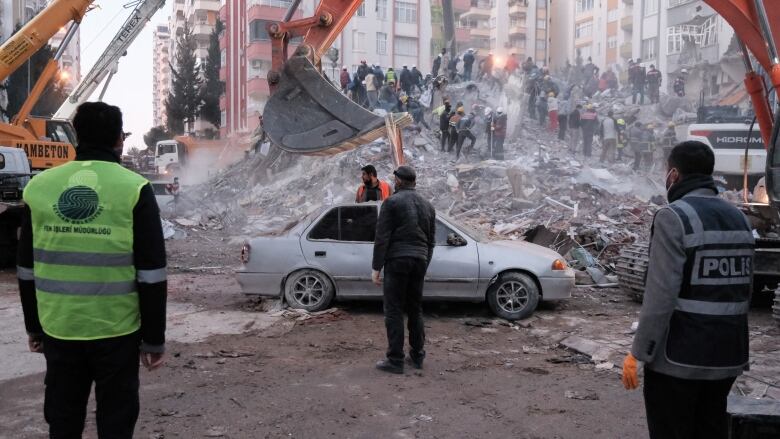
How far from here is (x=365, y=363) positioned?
6535 mm

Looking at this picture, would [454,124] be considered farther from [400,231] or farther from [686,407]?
[686,407]

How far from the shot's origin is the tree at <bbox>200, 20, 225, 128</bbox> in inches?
2335

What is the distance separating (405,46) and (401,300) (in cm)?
4850

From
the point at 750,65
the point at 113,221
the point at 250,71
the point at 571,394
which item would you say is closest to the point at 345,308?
the point at 571,394

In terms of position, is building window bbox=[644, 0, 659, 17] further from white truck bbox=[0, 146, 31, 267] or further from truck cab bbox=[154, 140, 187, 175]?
white truck bbox=[0, 146, 31, 267]

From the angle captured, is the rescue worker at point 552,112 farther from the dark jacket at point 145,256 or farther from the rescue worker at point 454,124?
the dark jacket at point 145,256

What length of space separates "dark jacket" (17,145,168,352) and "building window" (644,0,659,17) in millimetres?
48217

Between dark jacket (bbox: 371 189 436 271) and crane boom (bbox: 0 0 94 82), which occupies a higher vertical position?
crane boom (bbox: 0 0 94 82)

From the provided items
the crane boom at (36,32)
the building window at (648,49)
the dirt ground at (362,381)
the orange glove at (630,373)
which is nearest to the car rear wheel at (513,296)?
the dirt ground at (362,381)

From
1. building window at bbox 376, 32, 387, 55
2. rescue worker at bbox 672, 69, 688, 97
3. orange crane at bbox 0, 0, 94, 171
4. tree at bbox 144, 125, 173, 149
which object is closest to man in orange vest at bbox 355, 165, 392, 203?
orange crane at bbox 0, 0, 94, 171

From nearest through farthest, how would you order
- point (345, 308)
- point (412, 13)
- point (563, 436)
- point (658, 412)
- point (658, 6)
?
point (658, 412)
point (563, 436)
point (345, 308)
point (658, 6)
point (412, 13)

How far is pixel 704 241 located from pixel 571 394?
289 cm

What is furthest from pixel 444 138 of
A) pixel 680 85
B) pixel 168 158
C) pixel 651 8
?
pixel 651 8

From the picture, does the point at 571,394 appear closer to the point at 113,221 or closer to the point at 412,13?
the point at 113,221
